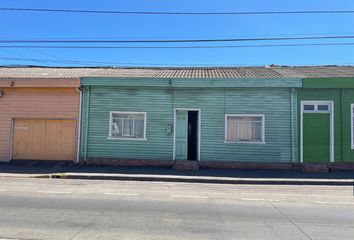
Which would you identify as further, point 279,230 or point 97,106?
point 97,106

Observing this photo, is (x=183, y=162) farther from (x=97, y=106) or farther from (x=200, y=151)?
(x=97, y=106)

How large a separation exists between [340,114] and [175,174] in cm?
802

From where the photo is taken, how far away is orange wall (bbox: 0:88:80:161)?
18.0 m

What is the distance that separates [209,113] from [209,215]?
10125 millimetres

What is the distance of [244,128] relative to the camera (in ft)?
57.3

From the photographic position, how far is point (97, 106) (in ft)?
58.9

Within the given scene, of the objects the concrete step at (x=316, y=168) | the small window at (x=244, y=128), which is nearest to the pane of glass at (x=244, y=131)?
the small window at (x=244, y=128)

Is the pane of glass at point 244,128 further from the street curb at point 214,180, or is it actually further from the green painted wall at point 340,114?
the street curb at point 214,180

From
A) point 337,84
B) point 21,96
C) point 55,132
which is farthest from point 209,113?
point 21,96

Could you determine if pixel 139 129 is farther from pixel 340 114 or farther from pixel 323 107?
pixel 340 114

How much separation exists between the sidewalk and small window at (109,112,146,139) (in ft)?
6.09

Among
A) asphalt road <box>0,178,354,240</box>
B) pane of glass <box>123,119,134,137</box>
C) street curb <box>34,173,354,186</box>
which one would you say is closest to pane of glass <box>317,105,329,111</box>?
street curb <box>34,173,354,186</box>

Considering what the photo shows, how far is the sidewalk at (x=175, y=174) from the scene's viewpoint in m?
14.1

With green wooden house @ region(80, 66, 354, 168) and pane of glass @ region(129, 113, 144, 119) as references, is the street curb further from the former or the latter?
pane of glass @ region(129, 113, 144, 119)
